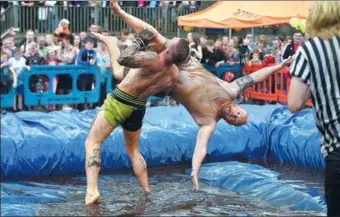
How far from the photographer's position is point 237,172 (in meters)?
8.97

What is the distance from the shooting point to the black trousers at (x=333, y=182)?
387cm

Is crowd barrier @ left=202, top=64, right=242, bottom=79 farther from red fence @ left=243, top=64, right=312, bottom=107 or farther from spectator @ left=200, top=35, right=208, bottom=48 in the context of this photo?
spectator @ left=200, top=35, right=208, bottom=48

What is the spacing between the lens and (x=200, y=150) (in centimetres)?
691

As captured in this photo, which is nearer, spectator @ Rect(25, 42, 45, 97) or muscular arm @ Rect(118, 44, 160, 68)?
muscular arm @ Rect(118, 44, 160, 68)

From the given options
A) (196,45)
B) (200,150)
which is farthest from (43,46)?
(200,150)

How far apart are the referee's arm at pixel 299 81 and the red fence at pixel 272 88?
32.6ft

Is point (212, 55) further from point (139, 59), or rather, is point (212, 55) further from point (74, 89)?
point (139, 59)

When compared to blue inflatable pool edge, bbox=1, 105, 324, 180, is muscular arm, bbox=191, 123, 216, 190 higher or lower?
higher

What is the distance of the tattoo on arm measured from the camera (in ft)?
20.7

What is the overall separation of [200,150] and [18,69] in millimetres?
6128

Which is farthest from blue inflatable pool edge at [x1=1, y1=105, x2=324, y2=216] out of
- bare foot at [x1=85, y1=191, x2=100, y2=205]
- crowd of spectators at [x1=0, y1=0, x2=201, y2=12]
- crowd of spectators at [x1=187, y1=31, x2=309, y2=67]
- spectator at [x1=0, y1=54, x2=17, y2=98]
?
crowd of spectators at [x1=0, y1=0, x2=201, y2=12]

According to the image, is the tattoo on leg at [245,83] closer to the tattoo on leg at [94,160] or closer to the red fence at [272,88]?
the tattoo on leg at [94,160]

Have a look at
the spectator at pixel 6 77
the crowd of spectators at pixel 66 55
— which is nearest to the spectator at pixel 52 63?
the crowd of spectators at pixel 66 55

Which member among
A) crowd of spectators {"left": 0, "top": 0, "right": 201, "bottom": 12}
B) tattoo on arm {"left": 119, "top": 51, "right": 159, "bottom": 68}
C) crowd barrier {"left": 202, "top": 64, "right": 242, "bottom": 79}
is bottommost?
crowd barrier {"left": 202, "top": 64, "right": 242, "bottom": 79}
